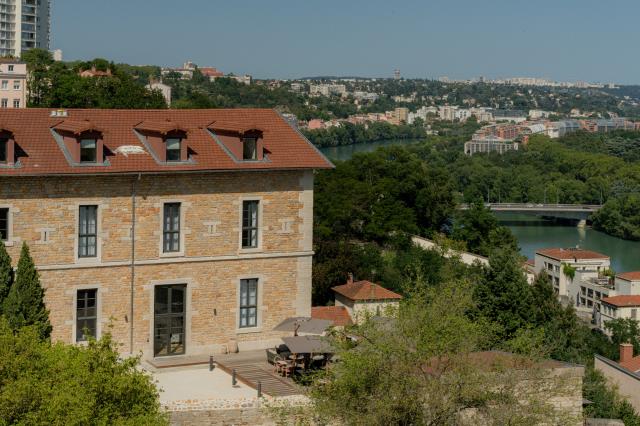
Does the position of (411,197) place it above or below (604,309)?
above

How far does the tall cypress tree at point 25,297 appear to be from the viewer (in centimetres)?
1938

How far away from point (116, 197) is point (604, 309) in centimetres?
4062

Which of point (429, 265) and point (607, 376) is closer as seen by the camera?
point (607, 376)

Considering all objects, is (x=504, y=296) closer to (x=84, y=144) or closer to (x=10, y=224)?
(x=84, y=144)

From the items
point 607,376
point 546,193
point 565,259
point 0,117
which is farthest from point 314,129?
point 0,117

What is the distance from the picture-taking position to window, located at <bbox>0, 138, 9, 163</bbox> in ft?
65.0

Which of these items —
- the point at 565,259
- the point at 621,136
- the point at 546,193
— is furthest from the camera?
the point at 621,136

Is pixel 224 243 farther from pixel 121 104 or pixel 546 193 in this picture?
pixel 546 193

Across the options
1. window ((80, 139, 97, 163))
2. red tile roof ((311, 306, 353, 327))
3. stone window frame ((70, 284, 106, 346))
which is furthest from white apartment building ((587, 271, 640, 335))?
window ((80, 139, 97, 163))

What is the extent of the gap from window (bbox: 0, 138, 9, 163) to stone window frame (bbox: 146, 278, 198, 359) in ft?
11.0

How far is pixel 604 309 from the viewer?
56.8m

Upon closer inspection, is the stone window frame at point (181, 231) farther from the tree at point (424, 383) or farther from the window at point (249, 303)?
the tree at point (424, 383)

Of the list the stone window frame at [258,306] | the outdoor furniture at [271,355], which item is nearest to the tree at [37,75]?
the stone window frame at [258,306]

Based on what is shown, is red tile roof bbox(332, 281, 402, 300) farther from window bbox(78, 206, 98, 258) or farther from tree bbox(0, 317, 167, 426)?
tree bbox(0, 317, 167, 426)
